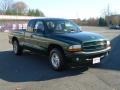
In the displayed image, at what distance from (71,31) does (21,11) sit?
108 m

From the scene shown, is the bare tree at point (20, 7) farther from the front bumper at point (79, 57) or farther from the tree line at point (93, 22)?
the front bumper at point (79, 57)

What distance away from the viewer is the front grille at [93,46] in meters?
8.06

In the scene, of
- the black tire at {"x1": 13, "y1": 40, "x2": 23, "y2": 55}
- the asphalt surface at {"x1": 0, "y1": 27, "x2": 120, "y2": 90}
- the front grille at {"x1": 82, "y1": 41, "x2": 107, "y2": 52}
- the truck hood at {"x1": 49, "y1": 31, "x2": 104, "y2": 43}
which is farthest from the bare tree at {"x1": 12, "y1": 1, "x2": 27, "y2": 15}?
the front grille at {"x1": 82, "y1": 41, "x2": 107, "y2": 52}

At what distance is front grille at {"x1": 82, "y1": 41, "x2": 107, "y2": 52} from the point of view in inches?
317

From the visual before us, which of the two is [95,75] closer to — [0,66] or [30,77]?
[30,77]

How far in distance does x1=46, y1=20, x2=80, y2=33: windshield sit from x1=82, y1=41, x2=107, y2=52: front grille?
139cm

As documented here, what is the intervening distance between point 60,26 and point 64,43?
156 centimetres

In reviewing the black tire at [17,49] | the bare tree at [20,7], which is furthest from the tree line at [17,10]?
the black tire at [17,49]

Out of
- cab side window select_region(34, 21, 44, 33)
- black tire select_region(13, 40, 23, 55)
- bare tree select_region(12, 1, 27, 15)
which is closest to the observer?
cab side window select_region(34, 21, 44, 33)

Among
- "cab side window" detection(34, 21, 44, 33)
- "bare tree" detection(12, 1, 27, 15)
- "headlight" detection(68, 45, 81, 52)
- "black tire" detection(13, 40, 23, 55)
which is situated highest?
"bare tree" detection(12, 1, 27, 15)

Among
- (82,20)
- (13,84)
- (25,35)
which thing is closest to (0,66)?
(25,35)

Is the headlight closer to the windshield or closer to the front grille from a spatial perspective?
the front grille

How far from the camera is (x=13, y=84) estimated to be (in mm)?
7219

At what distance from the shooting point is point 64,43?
323 inches
